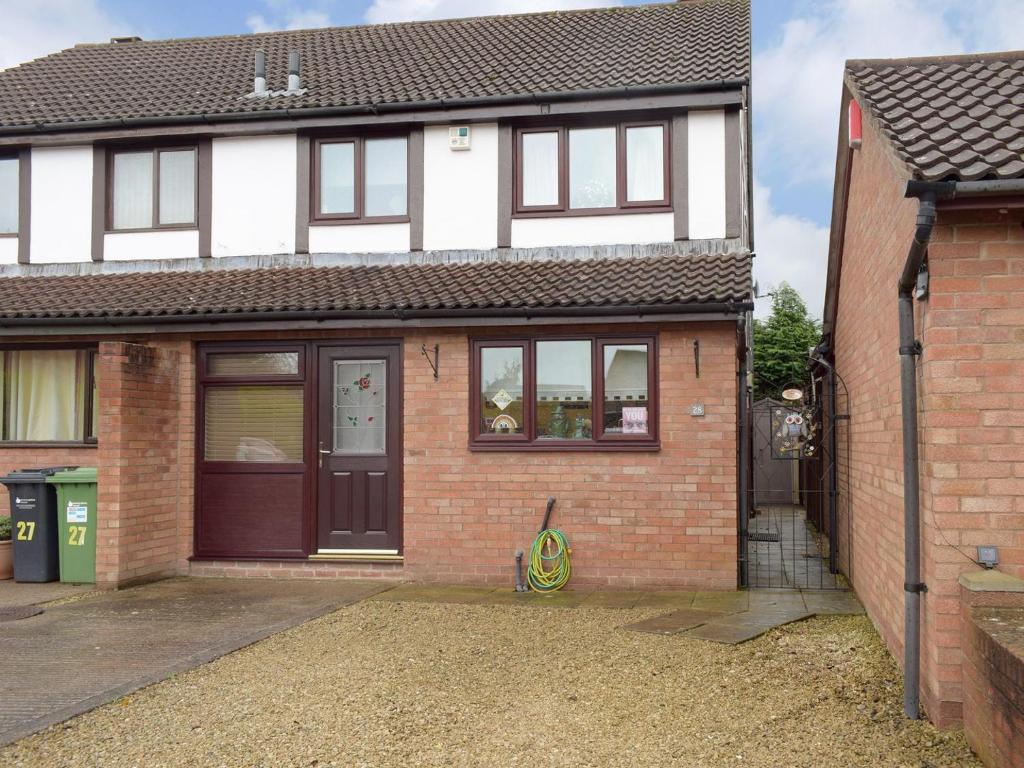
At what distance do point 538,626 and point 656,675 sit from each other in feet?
5.64

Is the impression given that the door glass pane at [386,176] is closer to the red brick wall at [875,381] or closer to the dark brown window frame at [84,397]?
the dark brown window frame at [84,397]

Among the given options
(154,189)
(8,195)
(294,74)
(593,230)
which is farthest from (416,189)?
(8,195)

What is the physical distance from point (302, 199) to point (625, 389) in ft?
14.9

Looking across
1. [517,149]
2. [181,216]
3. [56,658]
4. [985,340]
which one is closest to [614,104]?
[517,149]

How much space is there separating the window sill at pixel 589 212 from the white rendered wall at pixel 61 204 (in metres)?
5.38

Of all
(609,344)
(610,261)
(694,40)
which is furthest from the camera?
(694,40)

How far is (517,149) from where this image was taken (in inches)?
435

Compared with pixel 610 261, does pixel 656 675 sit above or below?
below

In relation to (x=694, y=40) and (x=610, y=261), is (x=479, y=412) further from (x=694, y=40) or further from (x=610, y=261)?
(x=694, y=40)

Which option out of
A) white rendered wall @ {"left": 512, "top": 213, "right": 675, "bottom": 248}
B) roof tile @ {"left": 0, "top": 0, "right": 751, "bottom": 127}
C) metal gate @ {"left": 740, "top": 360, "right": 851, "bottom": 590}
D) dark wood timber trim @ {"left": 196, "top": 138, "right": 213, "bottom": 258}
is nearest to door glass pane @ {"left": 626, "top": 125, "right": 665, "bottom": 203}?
white rendered wall @ {"left": 512, "top": 213, "right": 675, "bottom": 248}

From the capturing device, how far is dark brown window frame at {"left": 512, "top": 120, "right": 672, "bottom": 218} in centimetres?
1058

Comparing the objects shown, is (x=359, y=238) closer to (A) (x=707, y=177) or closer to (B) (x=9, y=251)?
(A) (x=707, y=177)

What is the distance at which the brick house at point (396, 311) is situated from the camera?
9.43m

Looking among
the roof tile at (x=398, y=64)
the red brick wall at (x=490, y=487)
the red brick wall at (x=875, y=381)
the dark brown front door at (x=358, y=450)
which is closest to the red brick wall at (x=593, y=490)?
the red brick wall at (x=490, y=487)
